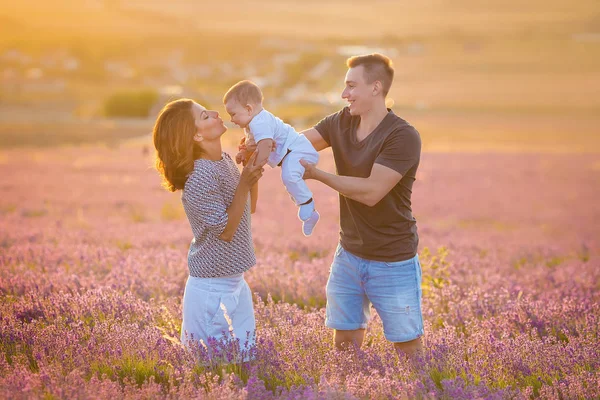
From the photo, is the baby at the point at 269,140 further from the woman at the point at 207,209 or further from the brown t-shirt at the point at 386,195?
the brown t-shirt at the point at 386,195

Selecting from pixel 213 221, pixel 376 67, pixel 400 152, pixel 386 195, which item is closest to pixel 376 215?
pixel 386 195

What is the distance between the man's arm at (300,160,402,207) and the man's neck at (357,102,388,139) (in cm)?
37

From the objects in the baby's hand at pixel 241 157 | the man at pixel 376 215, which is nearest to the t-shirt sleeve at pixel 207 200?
the baby's hand at pixel 241 157

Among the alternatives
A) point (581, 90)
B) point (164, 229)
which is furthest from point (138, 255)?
point (581, 90)

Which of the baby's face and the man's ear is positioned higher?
the man's ear

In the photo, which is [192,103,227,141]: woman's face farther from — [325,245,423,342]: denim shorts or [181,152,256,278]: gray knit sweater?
[325,245,423,342]: denim shorts

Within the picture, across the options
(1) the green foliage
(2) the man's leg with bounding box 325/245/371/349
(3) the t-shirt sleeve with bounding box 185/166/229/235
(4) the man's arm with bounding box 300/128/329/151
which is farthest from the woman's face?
(1) the green foliage

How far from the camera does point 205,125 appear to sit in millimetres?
3705

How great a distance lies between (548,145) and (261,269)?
32.2 meters

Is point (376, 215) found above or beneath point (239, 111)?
beneath

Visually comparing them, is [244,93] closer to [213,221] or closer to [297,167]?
[297,167]

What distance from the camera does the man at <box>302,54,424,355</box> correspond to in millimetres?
3820

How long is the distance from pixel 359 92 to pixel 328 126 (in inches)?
19.1

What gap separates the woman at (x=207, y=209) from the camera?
363cm
